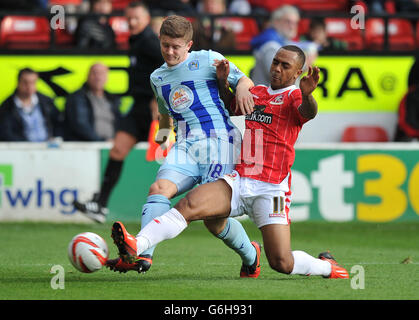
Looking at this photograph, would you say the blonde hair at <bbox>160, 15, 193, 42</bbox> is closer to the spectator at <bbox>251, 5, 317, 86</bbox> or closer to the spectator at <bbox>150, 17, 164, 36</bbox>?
the spectator at <bbox>251, 5, 317, 86</bbox>

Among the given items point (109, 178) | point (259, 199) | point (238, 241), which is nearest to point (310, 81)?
point (259, 199)

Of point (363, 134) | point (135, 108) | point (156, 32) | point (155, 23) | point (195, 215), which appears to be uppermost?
point (155, 23)

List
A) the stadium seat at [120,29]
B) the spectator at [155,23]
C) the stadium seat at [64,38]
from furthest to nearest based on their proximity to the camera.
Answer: the stadium seat at [120,29] < the stadium seat at [64,38] < the spectator at [155,23]

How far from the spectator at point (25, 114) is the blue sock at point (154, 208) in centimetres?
585

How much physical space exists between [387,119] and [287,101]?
6.94 m

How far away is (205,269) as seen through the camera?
715cm

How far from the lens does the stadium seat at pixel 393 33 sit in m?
13.3

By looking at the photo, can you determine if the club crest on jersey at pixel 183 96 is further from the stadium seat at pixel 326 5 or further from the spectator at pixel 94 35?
the stadium seat at pixel 326 5

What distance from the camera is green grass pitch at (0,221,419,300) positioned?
5.68 metres

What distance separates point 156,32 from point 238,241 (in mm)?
5393

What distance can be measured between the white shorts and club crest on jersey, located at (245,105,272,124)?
42 centimetres

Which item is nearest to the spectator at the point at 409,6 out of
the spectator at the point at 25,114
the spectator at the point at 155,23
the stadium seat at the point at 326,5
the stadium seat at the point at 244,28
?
the stadium seat at the point at 326,5

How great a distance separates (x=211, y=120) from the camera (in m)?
6.51

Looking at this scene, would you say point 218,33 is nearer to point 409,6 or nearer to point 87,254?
point 409,6
